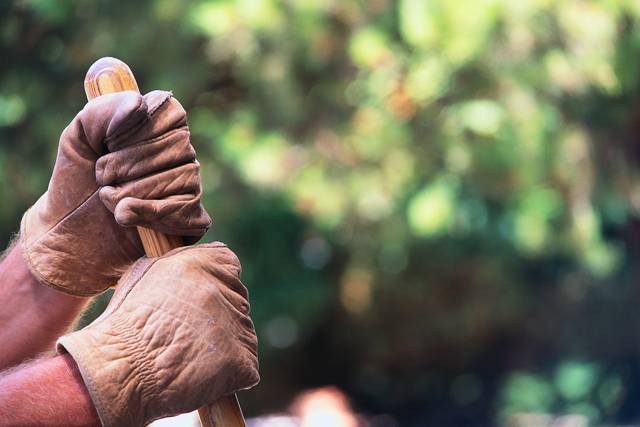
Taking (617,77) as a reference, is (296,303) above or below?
below

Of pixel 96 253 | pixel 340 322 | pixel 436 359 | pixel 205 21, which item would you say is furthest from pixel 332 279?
pixel 96 253

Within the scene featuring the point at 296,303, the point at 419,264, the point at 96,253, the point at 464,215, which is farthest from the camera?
the point at 419,264

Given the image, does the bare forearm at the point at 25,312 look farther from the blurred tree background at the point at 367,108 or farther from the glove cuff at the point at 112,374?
the blurred tree background at the point at 367,108

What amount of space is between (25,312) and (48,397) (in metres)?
0.42

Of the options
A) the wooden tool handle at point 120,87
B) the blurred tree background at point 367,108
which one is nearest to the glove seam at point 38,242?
the wooden tool handle at point 120,87

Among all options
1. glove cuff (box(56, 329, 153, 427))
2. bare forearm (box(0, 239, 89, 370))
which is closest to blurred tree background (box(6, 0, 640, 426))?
bare forearm (box(0, 239, 89, 370))

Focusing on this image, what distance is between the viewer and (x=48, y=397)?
1558 mm

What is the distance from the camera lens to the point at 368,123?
5223 millimetres

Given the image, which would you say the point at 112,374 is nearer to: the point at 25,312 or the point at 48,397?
the point at 48,397

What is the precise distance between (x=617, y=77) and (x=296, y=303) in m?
2.75

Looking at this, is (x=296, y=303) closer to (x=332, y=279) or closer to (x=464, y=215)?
(x=332, y=279)

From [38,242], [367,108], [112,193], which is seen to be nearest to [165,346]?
[112,193]

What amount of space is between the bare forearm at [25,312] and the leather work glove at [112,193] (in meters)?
0.05

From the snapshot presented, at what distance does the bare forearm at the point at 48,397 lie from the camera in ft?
5.01
